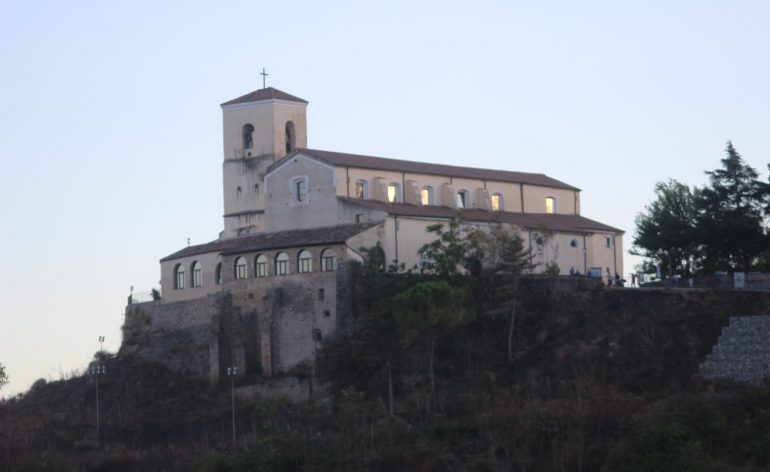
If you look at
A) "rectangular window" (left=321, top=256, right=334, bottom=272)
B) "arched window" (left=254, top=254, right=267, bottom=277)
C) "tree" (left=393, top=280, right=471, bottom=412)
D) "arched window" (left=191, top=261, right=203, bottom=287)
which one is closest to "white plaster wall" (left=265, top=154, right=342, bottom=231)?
"arched window" (left=254, top=254, right=267, bottom=277)

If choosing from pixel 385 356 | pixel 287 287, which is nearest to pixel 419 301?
pixel 385 356

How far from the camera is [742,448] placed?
6444 cm

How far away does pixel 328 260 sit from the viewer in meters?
80.5

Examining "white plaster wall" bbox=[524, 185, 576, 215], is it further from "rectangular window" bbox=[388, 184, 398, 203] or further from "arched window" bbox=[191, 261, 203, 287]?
"arched window" bbox=[191, 261, 203, 287]

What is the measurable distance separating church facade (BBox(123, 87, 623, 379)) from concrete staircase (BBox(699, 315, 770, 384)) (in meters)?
15.6

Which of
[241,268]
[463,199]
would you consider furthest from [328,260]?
[463,199]

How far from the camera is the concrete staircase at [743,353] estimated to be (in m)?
69.2

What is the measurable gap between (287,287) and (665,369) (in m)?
18.1

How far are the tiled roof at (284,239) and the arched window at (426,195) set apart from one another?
627 cm

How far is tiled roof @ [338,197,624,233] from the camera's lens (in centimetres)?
8338

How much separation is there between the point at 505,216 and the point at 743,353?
2058cm

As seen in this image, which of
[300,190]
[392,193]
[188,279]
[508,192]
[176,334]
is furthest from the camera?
[508,192]

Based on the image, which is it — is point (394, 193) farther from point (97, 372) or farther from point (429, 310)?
point (97, 372)

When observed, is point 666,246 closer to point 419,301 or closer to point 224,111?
point 419,301
